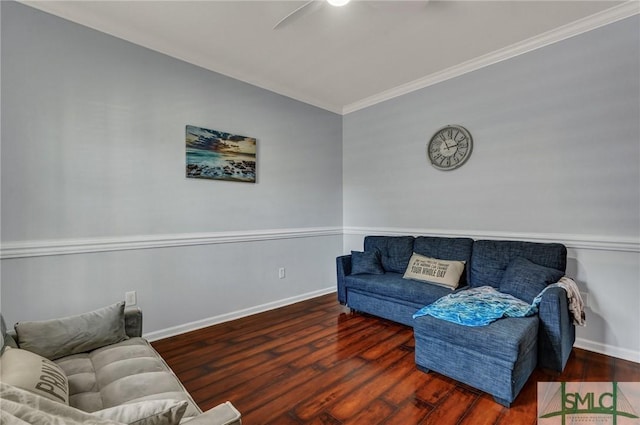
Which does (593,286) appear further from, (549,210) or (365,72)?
(365,72)

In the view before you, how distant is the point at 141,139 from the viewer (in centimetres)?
265

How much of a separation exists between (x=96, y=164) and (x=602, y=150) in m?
4.17

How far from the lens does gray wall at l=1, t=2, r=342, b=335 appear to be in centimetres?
214

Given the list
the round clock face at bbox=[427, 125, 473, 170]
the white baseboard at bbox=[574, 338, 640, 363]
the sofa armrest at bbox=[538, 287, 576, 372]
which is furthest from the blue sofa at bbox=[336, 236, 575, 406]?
the round clock face at bbox=[427, 125, 473, 170]

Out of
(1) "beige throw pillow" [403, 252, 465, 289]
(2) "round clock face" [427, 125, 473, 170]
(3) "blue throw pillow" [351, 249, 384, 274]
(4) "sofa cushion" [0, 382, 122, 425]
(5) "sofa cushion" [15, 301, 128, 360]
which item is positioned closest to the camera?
(4) "sofa cushion" [0, 382, 122, 425]

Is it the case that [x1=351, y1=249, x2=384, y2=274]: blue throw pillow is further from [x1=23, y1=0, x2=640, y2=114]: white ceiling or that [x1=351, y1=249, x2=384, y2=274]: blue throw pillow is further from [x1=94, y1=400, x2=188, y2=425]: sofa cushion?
[x1=94, y1=400, x2=188, y2=425]: sofa cushion

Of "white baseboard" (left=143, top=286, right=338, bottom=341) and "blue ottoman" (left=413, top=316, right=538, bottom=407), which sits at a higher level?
"blue ottoman" (left=413, top=316, right=538, bottom=407)

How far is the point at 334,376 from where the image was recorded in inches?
82.8

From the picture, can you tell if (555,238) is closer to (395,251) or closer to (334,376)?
(395,251)

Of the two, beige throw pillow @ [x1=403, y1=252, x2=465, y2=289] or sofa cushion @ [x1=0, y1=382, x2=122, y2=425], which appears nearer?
sofa cushion @ [x1=0, y1=382, x2=122, y2=425]

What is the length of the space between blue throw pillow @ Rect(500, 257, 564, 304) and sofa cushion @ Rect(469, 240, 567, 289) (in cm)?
10

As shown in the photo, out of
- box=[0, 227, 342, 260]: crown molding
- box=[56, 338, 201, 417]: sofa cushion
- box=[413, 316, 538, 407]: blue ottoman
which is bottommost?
box=[413, 316, 538, 407]: blue ottoman

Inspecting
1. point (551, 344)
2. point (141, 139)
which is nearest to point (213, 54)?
point (141, 139)

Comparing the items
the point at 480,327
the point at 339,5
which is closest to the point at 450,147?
the point at 339,5
